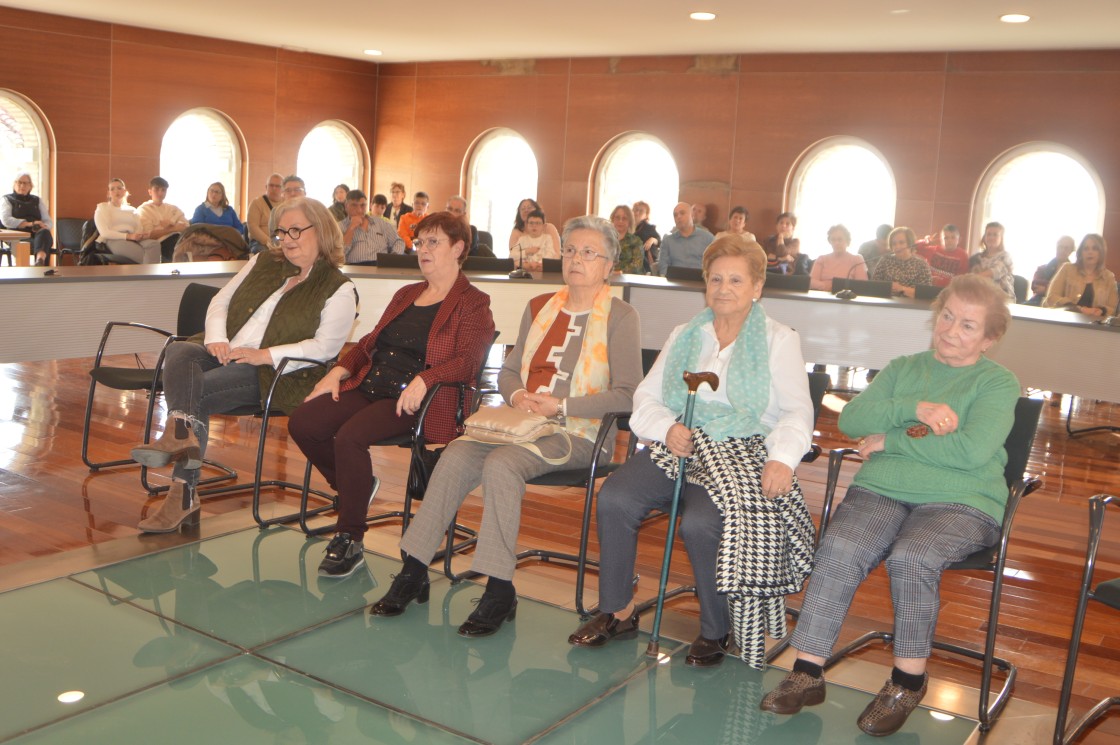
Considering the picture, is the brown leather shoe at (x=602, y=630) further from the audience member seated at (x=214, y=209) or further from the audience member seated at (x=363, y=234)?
the audience member seated at (x=214, y=209)

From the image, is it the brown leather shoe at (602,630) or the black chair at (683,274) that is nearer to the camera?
the brown leather shoe at (602,630)

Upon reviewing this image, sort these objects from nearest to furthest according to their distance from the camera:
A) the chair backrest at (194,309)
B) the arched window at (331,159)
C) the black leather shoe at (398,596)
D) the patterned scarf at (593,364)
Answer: the black leather shoe at (398,596)
the patterned scarf at (593,364)
the chair backrest at (194,309)
the arched window at (331,159)

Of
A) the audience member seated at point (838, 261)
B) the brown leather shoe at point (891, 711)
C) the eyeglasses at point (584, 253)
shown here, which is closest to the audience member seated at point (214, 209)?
the audience member seated at point (838, 261)

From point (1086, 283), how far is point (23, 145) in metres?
10.4

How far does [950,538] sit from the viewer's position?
8.32 feet

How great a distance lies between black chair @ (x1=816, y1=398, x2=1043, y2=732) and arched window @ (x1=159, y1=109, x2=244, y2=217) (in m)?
11.4

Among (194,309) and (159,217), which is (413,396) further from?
(159,217)

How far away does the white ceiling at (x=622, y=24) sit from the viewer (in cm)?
843

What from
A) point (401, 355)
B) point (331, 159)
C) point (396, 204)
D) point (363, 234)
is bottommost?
point (401, 355)

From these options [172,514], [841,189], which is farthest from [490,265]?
[841,189]

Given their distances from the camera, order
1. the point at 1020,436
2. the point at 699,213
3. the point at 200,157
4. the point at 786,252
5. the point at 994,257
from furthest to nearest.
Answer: the point at 200,157, the point at 699,213, the point at 786,252, the point at 994,257, the point at 1020,436

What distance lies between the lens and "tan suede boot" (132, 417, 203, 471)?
3.59m

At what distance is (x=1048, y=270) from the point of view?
9297 millimetres

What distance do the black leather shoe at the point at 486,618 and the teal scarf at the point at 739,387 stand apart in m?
Result: 0.76
